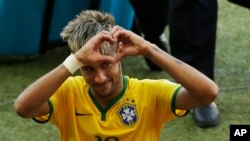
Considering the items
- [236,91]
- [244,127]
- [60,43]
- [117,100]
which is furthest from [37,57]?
[117,100]

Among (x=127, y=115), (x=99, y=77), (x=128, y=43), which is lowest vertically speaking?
(x=127, y=115)

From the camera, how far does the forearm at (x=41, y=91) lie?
82.7 inches

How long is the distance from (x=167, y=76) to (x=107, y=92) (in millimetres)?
1931

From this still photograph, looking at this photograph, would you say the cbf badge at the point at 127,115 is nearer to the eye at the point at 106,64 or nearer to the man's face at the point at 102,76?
the man's face at the point at 102,76

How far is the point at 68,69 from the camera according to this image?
2.09 metres

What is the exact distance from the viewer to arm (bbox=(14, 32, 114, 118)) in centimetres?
202

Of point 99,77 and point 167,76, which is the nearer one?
Result: point 99,77

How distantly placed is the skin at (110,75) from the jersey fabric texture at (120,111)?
0.17 ft

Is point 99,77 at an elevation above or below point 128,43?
below

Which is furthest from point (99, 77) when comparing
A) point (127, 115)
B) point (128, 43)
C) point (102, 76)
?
point (127, 115)

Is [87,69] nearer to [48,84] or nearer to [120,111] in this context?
[48,84]

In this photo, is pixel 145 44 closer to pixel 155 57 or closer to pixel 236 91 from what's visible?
pixel 155 57

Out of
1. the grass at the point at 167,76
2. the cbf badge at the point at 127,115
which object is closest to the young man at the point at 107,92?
the cbf badge at the point at 127,115

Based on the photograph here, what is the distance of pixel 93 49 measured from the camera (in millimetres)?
2020
